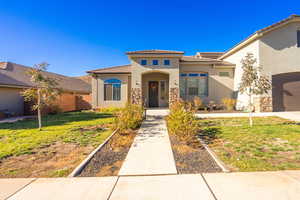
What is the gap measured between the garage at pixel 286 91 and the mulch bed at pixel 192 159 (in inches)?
418

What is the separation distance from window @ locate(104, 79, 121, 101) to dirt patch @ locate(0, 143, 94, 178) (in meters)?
9.27

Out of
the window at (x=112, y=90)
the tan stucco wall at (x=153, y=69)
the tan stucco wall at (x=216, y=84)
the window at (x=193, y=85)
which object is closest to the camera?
the tan stucco wall at (x=153, y=69)

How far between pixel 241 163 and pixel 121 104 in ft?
38.5

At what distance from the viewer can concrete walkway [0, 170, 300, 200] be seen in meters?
2.40

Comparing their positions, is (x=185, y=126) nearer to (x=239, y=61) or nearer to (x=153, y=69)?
(x=153, y=69)

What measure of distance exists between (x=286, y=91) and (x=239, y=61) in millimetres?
4351

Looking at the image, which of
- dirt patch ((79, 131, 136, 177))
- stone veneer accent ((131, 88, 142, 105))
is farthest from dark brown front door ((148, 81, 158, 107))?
dirt patch ((79, 131, 136, 177))

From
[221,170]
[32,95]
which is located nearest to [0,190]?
[221,170]

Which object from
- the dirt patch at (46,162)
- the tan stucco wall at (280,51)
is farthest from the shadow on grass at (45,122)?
the tan stucco wall at (280,51)

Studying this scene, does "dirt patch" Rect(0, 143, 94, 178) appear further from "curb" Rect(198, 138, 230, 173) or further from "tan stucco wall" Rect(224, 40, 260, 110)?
"tan stucco wall" Rect(224, 40, 260, 110)

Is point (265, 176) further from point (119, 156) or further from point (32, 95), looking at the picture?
point (32, 95)

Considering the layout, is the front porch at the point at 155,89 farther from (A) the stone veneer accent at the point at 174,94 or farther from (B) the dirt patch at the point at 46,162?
(B) the dirt patch at the point at 46,162

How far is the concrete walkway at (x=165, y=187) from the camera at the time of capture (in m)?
2.40

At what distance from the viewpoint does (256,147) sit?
448 centimetres
